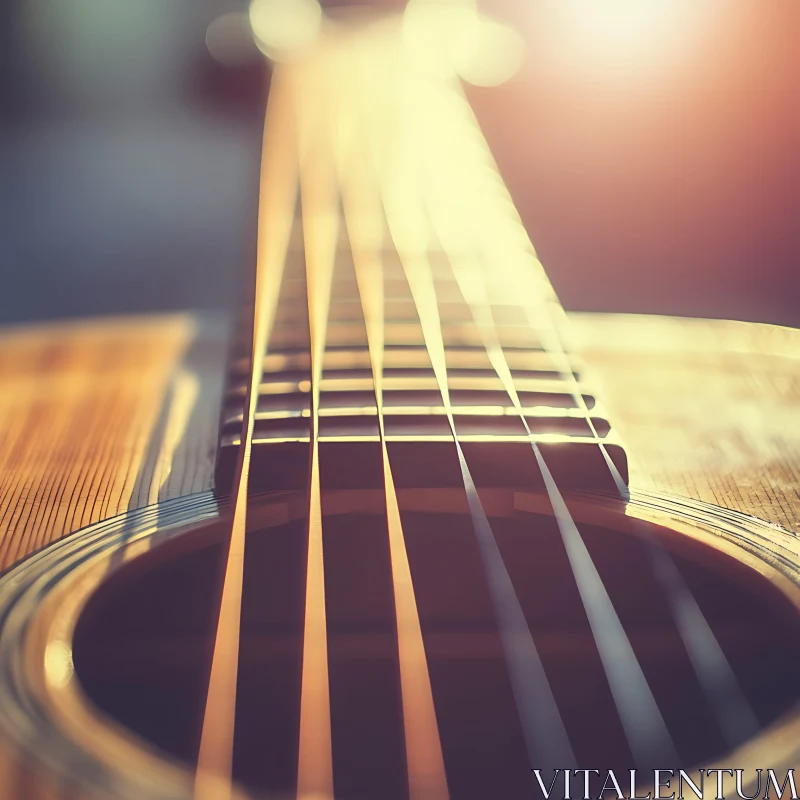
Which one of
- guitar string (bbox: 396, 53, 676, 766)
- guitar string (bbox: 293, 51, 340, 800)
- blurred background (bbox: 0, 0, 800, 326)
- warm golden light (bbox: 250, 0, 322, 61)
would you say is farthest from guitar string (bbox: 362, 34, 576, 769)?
warm golden light (bbox: 250, 0, 322, 61)

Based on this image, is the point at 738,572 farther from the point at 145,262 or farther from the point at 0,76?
the point at 0,76

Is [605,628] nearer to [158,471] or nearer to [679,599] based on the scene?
[679,599]

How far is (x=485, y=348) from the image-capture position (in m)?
0.88

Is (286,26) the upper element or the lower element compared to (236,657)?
upper

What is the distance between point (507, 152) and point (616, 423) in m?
1.98

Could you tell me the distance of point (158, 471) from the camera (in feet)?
2.39

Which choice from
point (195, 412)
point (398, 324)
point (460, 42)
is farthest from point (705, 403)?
point (460, 42)

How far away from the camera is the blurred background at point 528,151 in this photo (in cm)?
221

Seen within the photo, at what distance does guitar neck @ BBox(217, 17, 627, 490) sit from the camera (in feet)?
2.27

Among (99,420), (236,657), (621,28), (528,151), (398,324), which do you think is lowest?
(236,657)

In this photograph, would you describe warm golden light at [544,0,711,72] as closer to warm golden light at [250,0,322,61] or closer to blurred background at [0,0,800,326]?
blurred background at [0,0,800,326]

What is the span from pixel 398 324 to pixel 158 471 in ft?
1.11

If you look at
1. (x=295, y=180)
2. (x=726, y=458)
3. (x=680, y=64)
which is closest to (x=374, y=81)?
(x=295, y=180)

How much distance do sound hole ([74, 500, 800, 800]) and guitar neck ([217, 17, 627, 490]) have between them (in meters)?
0.06
